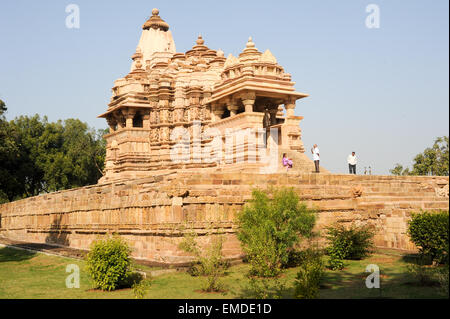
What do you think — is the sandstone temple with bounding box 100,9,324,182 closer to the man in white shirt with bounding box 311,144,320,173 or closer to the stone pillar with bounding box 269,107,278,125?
the stone pillar with bounding box 269,107,278,125

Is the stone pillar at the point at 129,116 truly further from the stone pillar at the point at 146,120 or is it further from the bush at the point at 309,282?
the bush at the point at 309,282

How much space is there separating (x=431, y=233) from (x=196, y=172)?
6.18 m

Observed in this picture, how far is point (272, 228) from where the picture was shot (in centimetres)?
1116

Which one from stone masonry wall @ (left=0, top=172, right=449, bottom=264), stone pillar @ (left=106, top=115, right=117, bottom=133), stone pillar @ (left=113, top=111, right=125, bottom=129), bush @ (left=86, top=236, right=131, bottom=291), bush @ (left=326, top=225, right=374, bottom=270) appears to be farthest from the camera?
stone pillar @ (left=106, top=115, right=117, bottom=133)

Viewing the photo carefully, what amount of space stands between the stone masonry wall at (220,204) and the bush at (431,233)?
2.34 ft

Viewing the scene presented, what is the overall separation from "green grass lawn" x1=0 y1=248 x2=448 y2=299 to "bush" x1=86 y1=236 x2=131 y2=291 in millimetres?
268

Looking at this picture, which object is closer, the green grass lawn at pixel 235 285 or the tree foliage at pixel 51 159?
the green grass lawn at pixel 235 285

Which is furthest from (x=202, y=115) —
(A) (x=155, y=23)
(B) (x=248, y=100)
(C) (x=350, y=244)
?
(C) (x=350, y=244)

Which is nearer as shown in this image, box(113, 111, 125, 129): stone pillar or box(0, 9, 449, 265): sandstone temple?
box(0, 9, 449, 265): sandstone temple

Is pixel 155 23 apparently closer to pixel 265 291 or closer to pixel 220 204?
pixel 220 204

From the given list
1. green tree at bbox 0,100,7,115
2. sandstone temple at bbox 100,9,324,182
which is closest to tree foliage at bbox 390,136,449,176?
sandstone temple at bbox 100,9,324,182

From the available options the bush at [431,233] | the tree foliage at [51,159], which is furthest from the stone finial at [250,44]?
the tree foliage at [51,159]

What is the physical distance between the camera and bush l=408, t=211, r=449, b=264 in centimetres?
939

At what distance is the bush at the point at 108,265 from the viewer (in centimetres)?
1019
